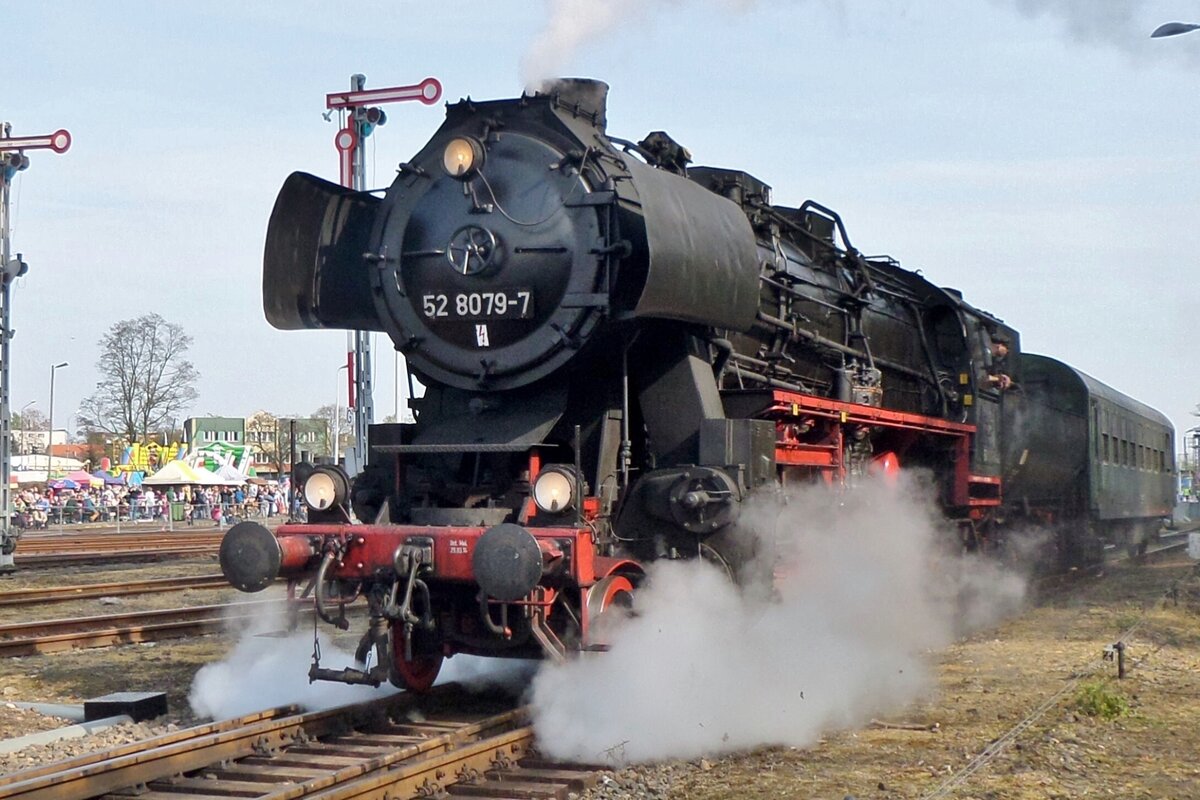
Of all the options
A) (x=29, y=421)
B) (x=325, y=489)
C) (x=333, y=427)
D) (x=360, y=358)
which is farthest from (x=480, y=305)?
(x=29, y=421)

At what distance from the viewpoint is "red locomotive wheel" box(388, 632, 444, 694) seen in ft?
24.1

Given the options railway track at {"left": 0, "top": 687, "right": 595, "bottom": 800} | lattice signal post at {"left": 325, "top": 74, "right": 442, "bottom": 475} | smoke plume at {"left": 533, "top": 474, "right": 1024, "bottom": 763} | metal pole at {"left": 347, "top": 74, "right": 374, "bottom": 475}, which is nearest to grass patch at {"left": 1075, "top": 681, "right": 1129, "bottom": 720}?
smoke plume at {"left": 533, "top": 474, "right": 1024, "bottom": 763}

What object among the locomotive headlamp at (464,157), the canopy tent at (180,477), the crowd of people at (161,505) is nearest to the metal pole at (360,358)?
the locomotive headlamp at (464,157)

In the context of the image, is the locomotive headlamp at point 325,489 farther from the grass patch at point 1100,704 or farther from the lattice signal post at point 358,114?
the lattice signal post at point 358,114

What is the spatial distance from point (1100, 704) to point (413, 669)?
159 inches

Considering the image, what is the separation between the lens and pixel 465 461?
7.80 metres

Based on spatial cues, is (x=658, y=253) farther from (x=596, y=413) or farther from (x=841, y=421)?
(x=841, y=421)

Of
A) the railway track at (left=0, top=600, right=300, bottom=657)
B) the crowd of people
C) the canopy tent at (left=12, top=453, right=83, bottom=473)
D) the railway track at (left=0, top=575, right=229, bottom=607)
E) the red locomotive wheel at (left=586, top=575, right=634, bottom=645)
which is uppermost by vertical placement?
the canopy tent at (left=12, top=453, right=83, bottom=473)

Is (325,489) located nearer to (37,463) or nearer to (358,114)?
(358,114)

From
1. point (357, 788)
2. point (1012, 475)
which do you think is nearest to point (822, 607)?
point (357, 788)

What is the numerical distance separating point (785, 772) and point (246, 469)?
36.8 meters

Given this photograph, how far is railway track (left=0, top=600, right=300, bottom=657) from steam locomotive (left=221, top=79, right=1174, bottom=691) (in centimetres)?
307

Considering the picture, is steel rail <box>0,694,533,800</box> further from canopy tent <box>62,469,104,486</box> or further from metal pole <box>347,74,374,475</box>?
canopy tent <box>62,469,104,486</box>

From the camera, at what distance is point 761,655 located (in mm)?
7891
